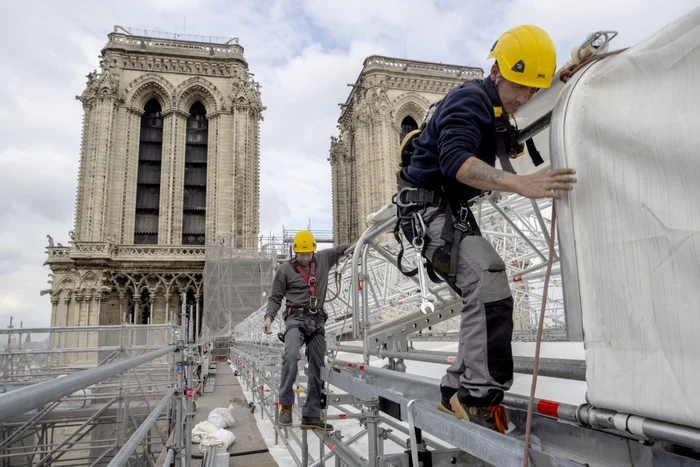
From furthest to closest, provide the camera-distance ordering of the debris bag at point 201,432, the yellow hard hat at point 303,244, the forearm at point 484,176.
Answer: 1. the debris bag at point 201,432
2. the yellow hard hat at point 303,244
3. the forearm at point 484,176

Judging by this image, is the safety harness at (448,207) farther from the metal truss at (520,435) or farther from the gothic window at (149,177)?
the gothic window at (149,177)

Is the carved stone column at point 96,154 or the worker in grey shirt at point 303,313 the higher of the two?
the carved stone column at point 96,154

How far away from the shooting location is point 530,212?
21.9 feet

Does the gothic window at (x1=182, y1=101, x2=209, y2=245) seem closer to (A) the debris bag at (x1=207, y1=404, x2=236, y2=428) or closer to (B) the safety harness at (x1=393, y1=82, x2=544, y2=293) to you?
(A) the debris bag at (x1=207, y1=404, x2=236, y2=428)

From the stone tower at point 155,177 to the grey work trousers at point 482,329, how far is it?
29.9 metres

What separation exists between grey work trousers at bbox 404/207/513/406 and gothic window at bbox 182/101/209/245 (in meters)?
34.6

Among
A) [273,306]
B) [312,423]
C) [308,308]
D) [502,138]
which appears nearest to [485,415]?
[502,138]

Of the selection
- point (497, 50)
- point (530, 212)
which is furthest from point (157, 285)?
point (497, 50)

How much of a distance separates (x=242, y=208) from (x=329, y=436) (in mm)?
29358

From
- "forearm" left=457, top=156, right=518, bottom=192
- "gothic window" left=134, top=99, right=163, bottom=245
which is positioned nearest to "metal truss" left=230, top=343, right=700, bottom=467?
"forearm" left=457, top=156, right=518, bottom=192

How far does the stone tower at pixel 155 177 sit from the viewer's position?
3033 cm

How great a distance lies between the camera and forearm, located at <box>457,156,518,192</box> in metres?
1.87

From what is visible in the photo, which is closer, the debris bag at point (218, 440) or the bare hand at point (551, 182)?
the bare hand at point (551, 182)

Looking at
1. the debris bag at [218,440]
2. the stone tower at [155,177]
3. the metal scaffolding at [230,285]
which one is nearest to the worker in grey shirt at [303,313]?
the debris bag at [218,440]
